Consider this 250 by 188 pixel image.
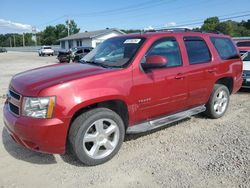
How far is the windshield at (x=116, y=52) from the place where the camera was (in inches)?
176

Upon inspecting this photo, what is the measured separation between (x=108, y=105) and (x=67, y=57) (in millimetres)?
21875

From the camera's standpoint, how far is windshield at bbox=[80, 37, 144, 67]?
4.48 m

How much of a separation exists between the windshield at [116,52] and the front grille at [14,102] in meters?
1.39

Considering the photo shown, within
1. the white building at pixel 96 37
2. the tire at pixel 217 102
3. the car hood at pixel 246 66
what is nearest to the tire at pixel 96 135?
the tire at pixel 217 102

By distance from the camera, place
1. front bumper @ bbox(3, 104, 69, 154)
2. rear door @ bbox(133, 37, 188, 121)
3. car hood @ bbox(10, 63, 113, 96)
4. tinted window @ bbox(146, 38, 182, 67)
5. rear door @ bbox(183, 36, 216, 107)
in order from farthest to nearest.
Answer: rear door @ bbox(183, 36, 216, 107)
tinted window @ bbox(146, 38, 182, 67)
rear door @ bbox(133, 37, 188, 121)
car hood @ bbox(10, 63, 113, 96)
front bumper @ bbox(3, 104, 69, 154)

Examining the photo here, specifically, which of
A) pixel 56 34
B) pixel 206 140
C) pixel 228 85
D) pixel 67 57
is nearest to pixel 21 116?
pixel 206 140

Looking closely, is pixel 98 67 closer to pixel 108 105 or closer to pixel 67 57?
pixel 108 105

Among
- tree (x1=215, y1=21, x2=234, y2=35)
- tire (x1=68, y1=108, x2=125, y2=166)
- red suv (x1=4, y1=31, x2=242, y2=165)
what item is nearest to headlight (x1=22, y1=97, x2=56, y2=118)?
red suv (x1=4, y1=31, x2=242, y2=165)

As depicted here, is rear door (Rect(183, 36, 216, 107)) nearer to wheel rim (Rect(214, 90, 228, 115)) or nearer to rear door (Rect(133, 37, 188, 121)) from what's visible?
rear door (Rect(133, 37, 188, 121))

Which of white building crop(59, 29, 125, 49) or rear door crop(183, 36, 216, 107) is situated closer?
rear door crop(183, 36, 216, 107)

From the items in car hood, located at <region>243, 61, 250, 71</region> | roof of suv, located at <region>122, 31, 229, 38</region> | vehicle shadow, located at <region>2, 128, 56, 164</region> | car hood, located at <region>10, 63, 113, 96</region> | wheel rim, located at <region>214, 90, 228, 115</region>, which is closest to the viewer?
car hood, located at <region>10, 63, 113, 96</region>

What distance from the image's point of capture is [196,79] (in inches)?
208

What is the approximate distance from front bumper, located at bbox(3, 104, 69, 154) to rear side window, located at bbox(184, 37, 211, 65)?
2718 millimetres

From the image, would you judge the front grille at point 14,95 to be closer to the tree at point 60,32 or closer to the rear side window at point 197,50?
the rear side window at point 197,50
